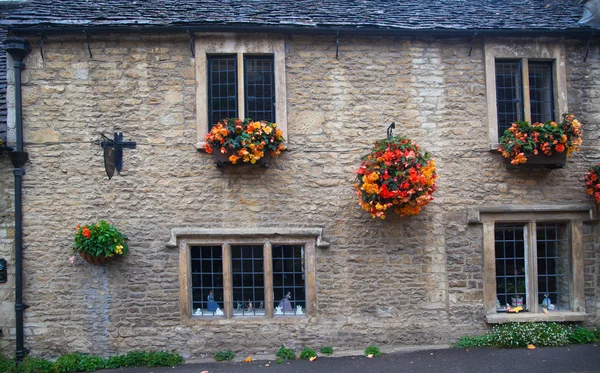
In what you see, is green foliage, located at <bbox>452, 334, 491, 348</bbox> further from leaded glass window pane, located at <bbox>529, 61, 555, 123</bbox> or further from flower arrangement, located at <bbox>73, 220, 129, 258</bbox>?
flower arrangement, located at <bbox>73, 220, 129, 258</bbox>

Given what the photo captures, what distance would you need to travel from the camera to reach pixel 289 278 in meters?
6.87

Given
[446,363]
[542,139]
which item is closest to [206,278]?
[446,363]

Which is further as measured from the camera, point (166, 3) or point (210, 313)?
point (166, 3)

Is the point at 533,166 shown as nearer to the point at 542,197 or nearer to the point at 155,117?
the point at 542,197

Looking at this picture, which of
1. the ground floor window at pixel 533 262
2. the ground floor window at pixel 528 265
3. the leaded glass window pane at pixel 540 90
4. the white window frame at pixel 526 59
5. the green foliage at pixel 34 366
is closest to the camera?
the green foliage at pixel 34 366

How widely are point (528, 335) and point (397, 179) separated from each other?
349 centimetres

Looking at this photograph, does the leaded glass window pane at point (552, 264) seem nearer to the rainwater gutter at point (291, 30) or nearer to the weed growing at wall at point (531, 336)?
the weed growing at wall at point (531, 336)

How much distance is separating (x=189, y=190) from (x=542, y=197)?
233 inches

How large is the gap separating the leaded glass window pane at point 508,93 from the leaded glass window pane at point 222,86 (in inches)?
180

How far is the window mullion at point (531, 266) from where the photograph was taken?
6895 millimetres

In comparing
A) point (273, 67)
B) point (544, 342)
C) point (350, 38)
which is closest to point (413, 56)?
point (350, 38)

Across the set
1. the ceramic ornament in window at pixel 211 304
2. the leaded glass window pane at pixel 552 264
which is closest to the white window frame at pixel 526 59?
the leaded glass window pane at pixel 552 264

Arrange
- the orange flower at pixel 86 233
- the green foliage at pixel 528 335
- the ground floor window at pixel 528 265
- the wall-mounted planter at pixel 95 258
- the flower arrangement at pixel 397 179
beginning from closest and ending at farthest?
the flower arrangement at pixel 397 179, the orange flower at pixel 86 233, the wall-mounted planter at pixel 95 258, the green foliage at pixel 528 335, the ground floor window at pixel 528 265

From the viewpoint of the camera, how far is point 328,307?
6664 millimetres
